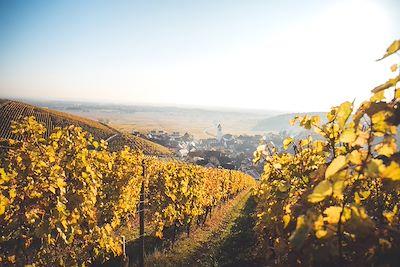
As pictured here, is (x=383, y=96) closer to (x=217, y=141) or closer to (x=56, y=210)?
(x=56, y=210)

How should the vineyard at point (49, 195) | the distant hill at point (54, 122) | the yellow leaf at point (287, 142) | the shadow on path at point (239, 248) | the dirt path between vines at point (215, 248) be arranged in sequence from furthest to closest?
the distant hill at point (54, 122) → the dirt path between vines at point (215, 248) → the shadow on path at point (239, 248) → the vineyard at point (49, 195) → the yellow leaf at point (287, 142)

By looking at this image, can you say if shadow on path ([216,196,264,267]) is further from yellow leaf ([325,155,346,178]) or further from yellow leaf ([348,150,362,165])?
yellow leaf ([325,155,346,178])

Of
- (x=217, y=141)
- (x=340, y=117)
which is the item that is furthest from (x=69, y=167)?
(x=217, y=141)

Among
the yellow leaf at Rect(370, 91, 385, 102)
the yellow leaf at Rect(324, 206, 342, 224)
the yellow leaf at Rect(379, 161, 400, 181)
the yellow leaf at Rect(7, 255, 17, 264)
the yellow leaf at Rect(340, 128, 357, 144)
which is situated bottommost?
the yellow leaf at Rect(7, 255, 17, 264)

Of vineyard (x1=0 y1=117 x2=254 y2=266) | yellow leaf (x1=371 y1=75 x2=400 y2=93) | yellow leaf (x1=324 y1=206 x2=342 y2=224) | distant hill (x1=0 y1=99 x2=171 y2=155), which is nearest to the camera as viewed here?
yellow leaf (x1=371 y1=75 x2=400 y2=93)

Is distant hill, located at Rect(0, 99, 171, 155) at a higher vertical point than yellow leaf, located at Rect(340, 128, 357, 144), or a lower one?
lower

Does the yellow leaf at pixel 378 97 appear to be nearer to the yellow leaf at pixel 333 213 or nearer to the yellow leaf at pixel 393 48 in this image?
the yellow leaf at pixel 393 48

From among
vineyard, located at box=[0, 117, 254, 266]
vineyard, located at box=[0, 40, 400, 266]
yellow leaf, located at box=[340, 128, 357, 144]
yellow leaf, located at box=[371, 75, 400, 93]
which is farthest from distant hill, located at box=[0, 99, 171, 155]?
Result: yellow leaf, located at box=[371, 75, 400, 93]

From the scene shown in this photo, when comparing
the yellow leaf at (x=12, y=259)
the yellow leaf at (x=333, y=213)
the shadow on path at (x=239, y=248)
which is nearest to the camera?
the yellow leaf at (x=333, y=213)

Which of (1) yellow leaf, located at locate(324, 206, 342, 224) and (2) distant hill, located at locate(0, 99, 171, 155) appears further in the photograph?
(2) distant hill, located at locate(0, 99, 171, 155)

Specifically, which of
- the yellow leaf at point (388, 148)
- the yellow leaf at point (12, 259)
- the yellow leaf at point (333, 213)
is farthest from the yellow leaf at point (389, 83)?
the yellow leaf at point (12, 259)

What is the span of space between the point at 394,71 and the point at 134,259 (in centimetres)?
1034

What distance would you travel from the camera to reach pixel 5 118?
40188mm

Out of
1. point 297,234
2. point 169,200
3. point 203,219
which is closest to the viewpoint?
point 297,234
